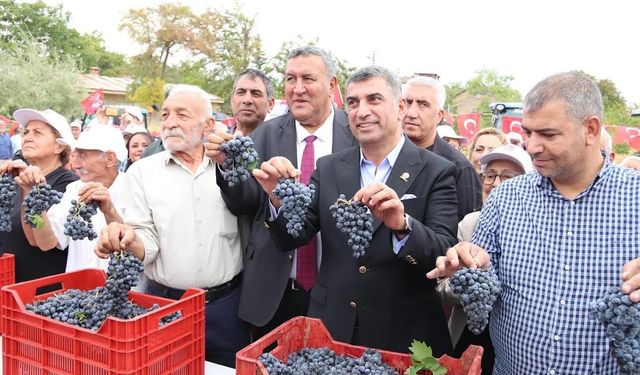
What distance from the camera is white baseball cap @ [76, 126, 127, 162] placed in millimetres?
3592

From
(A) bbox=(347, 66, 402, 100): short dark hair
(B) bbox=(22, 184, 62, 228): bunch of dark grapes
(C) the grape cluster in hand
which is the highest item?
(A) bbox=(347, 66, 402, 100): short dark hair

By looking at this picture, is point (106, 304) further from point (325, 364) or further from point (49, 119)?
point (49, 119)

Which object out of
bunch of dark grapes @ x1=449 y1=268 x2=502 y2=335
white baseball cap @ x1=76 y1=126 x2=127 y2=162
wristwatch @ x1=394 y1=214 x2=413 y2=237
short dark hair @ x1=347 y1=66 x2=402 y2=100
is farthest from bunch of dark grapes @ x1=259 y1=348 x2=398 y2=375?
white baseball cap @ x1=76 y1=126 x2=127 y2=162

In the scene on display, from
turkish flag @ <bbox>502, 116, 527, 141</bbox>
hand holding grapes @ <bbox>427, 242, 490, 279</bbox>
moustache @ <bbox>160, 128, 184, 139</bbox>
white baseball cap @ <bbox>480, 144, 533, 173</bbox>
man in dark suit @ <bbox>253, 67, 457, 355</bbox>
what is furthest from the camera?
turkish flag @ <bbox>502, 116, 527, 141</bbox>

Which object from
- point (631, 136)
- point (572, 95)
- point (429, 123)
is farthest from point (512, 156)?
point (631, 136)

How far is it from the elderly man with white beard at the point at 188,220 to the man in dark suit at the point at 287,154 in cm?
12

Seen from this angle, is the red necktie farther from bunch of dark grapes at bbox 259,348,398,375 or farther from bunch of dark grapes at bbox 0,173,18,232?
bunch of dark grapes at bbox 0,173,18,232

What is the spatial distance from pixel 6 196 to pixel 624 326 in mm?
2901

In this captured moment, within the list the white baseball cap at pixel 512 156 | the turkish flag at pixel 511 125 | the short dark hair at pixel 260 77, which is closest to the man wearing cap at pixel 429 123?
the white baseball cap at pixel 512 156

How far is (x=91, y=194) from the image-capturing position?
2566mm

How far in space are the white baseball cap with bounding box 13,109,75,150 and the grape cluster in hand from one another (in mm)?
1718

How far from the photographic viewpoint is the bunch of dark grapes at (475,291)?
76.2 inches

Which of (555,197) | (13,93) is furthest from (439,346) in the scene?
(13,93)

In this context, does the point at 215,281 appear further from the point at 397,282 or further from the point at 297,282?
the point at 397,282
